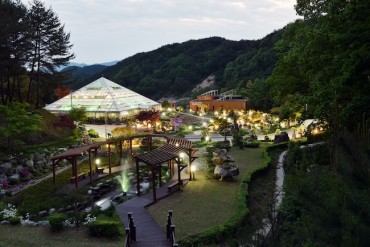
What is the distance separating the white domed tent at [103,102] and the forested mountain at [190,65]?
40.7m

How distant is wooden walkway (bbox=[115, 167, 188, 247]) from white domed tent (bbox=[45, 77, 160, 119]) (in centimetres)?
3141

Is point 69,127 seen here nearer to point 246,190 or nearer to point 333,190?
point 246,190

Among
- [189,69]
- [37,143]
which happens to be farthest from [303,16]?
[189,69]

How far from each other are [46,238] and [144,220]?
3989 millimetres

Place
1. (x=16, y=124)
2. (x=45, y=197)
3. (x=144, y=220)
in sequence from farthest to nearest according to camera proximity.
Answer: (x=16, y=124)
(x=45, y=197)
(x=144, y=220)

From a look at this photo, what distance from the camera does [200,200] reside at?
18578 millimetres

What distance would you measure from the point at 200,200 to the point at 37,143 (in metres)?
18.2

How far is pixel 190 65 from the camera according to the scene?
12031cm

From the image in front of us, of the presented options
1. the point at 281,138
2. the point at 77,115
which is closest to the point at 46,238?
the point at 77,115

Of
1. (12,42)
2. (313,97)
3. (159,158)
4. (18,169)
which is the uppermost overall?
(12,42)

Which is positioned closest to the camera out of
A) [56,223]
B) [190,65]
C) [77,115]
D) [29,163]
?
[56,223]

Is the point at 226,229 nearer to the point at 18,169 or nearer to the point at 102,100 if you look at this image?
the point at 18,169

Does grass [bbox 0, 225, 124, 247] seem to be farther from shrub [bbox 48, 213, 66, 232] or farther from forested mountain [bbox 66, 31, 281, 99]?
forested mountain [bbox 66, 31, 281, 99]

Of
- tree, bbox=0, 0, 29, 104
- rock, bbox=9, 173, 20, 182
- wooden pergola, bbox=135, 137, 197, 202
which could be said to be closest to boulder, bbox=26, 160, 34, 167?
rock, bbox=9, 173, 20, 182
